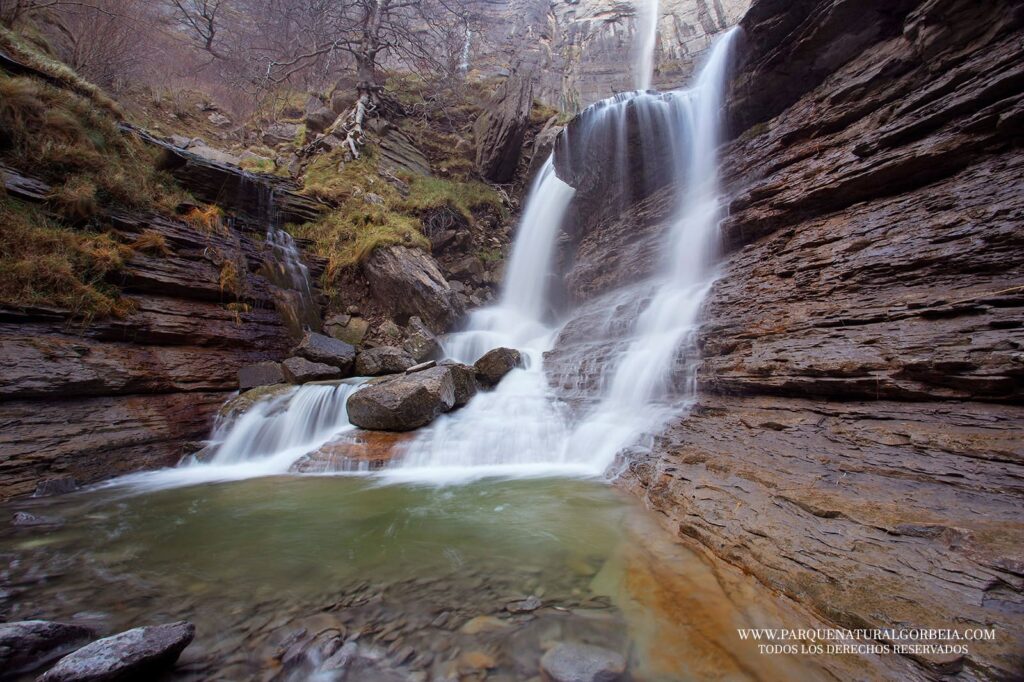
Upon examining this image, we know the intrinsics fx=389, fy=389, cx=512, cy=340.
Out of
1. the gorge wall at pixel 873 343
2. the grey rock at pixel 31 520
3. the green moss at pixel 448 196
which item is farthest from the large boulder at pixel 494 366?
the green moss at pixel 448 196

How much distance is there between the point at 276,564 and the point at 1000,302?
18.4 ft

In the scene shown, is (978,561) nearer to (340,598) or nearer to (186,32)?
(340,598)

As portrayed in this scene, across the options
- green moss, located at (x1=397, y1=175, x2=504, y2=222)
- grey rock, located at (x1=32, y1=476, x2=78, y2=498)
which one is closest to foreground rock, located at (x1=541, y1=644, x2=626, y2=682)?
grey rock, located at (x1=32, y1=476, x2=78, y2=498)

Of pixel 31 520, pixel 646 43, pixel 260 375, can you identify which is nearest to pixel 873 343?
pixel 31 520

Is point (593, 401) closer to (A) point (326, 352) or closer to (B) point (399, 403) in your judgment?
(B) point (399, 403)

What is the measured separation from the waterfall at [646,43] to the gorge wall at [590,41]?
0.28m

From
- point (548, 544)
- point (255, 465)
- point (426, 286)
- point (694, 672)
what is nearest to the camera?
point (694, 672)

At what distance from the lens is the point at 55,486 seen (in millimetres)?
4344

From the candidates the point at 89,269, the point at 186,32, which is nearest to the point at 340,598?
the point at 89,269

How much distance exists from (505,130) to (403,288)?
8402mm

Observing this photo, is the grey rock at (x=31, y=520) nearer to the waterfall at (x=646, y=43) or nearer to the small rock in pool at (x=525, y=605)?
the small rock in pool at (x=525, y=605)

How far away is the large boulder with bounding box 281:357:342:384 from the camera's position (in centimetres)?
730

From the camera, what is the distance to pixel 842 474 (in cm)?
276

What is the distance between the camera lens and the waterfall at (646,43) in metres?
23.0
